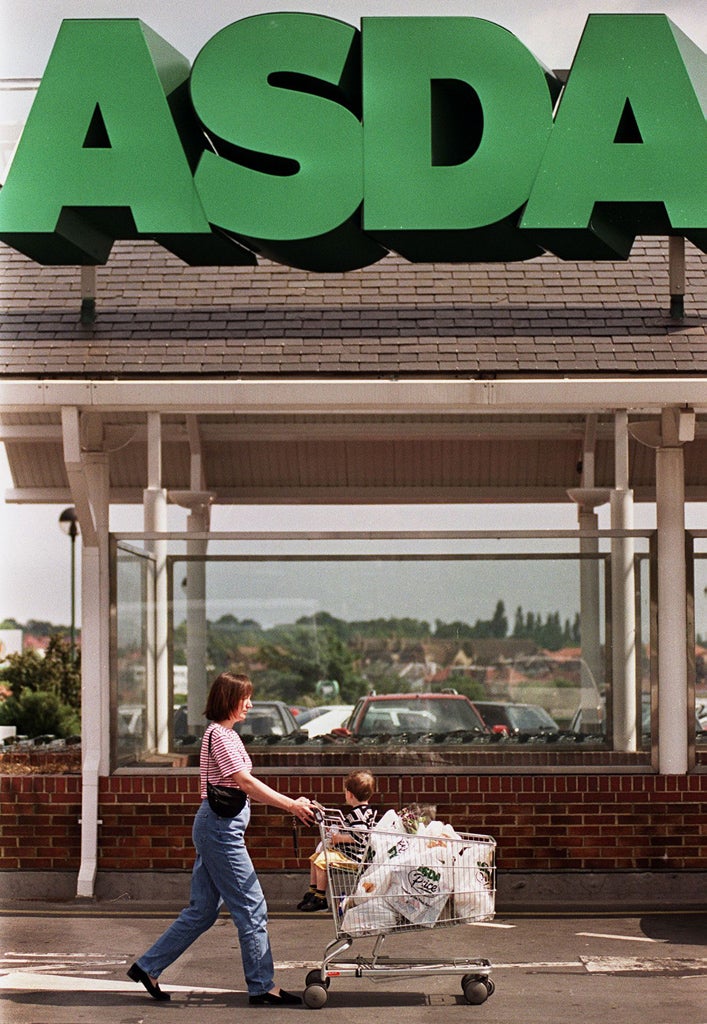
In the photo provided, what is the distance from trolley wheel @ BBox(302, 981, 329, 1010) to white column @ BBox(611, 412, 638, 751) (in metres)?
4.18

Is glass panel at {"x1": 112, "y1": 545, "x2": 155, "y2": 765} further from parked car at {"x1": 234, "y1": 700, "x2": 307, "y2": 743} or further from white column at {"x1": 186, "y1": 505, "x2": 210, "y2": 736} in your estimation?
parked car at {"x1": 234, "y1": 700, "x2": 307, "y2": 743}

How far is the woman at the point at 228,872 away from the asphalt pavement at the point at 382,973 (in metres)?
0.19

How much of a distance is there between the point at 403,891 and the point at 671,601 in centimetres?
418

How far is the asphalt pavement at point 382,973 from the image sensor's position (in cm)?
765

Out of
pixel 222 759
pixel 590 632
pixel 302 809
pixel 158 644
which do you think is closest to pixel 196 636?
pixel 158 644

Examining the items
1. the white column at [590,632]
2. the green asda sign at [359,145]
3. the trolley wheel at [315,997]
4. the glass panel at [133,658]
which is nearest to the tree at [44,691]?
the glass panel at [133,658]

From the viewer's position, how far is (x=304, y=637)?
38.7 ft

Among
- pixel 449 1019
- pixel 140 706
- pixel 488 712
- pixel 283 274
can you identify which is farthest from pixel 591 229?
pixel 449 1019

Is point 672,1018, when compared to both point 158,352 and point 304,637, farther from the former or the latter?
point 158,352

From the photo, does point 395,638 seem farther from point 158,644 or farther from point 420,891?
point 420,891

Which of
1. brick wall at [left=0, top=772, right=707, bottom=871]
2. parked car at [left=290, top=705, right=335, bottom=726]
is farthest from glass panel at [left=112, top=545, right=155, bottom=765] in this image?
parked car at [left=290, top=705, right=335, bottom=726]

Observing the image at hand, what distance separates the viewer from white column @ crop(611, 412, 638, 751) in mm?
11219

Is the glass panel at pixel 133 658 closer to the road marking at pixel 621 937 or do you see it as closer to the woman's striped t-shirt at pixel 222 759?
the woman's striped t-shirt at pixel 222 759

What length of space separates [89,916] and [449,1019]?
352 centimetres
